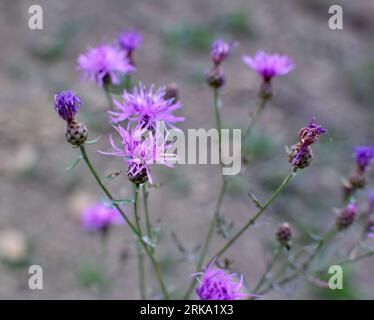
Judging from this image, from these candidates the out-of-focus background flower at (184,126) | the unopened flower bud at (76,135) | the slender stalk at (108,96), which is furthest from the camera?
the out-of-focus background flower at (184,126)

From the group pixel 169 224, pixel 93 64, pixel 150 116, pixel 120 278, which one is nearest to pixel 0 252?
pixel 120 278

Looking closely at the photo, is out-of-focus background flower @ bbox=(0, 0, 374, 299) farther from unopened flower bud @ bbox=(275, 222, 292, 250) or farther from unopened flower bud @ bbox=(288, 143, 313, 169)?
→ unopened flower bud @ bbox=(288, 143, 313, 169)

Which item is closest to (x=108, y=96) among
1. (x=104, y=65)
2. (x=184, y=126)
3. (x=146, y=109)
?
(x=104, y=65)

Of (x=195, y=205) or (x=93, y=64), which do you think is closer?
(x=93, y=64)

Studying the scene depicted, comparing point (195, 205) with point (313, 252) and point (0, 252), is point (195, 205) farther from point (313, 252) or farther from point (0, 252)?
point (313, 252)

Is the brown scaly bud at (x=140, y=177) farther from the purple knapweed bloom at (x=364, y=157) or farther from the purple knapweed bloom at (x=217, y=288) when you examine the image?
the purple knapweed bloom at (x=364, y=157)

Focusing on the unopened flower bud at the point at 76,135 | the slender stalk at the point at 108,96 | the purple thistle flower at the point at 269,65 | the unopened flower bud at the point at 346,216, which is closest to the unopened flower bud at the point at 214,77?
the purple thistle flower at the point at 269,65
